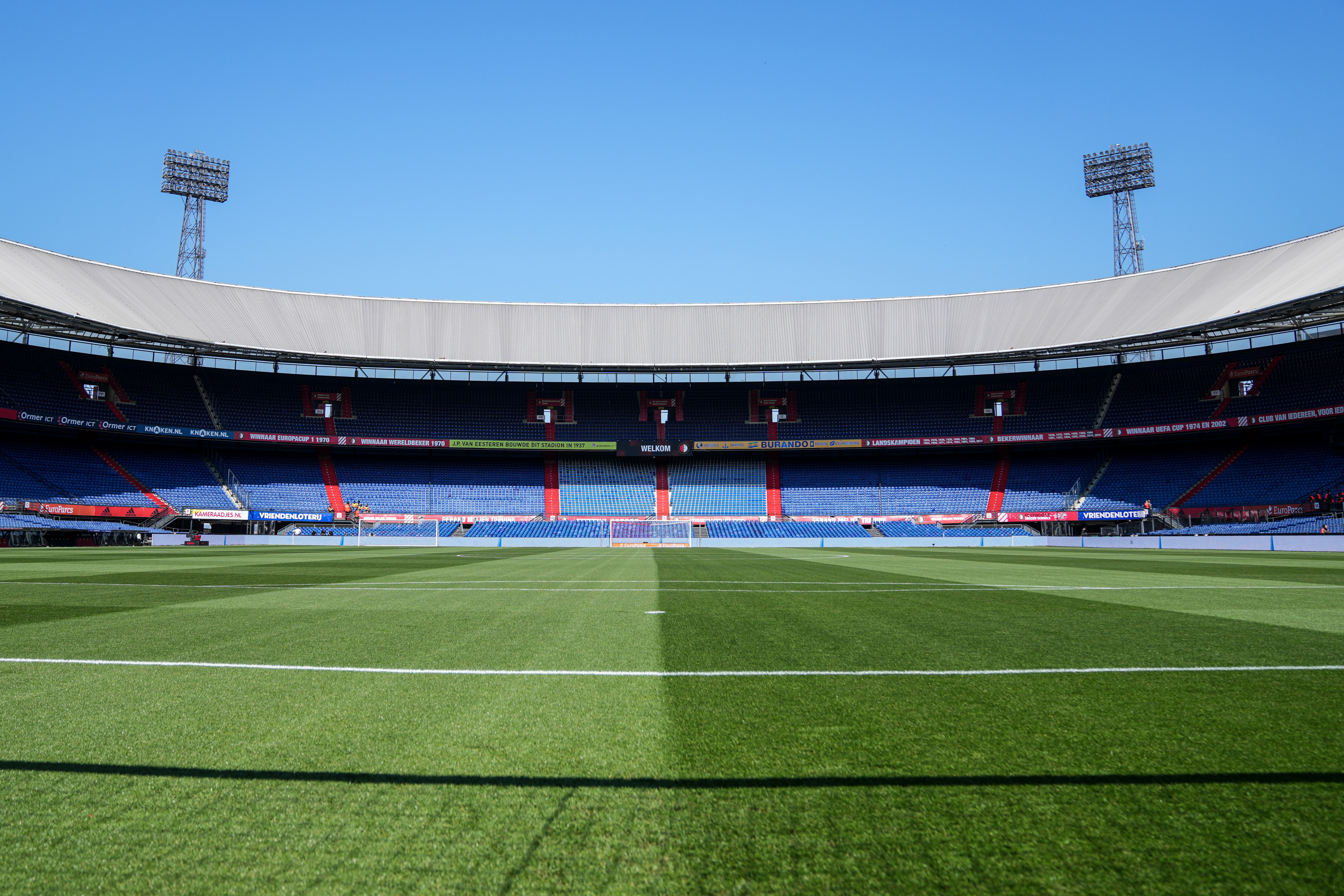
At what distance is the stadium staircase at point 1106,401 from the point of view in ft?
160

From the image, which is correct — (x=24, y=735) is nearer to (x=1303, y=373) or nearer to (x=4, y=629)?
(x=4, y=629)

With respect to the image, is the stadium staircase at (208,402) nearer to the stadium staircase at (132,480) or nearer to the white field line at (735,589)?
the stadium staircase at (132,480)

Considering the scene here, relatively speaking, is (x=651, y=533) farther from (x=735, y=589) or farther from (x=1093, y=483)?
(x=735, y=589)

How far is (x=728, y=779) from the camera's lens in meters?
2.60

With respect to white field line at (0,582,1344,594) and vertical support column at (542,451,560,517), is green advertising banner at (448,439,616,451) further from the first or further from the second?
white field line at (0,582,1344,594)

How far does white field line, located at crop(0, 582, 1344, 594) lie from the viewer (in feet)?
33.7

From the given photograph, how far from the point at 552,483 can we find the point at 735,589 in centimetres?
4390

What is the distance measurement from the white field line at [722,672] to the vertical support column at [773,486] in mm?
46930

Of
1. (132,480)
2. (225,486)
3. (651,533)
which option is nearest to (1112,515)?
(651,533)

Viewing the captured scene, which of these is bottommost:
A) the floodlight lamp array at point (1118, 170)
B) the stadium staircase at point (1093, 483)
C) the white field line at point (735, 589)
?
the white field line at point (735, 589)

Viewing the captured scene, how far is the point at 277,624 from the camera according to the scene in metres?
6.75

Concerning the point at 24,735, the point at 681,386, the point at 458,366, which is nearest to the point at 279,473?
the point at 458,366

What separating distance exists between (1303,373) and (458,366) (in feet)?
171

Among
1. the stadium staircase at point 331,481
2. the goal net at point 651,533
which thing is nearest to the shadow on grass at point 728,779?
the goal net at point 651,533
